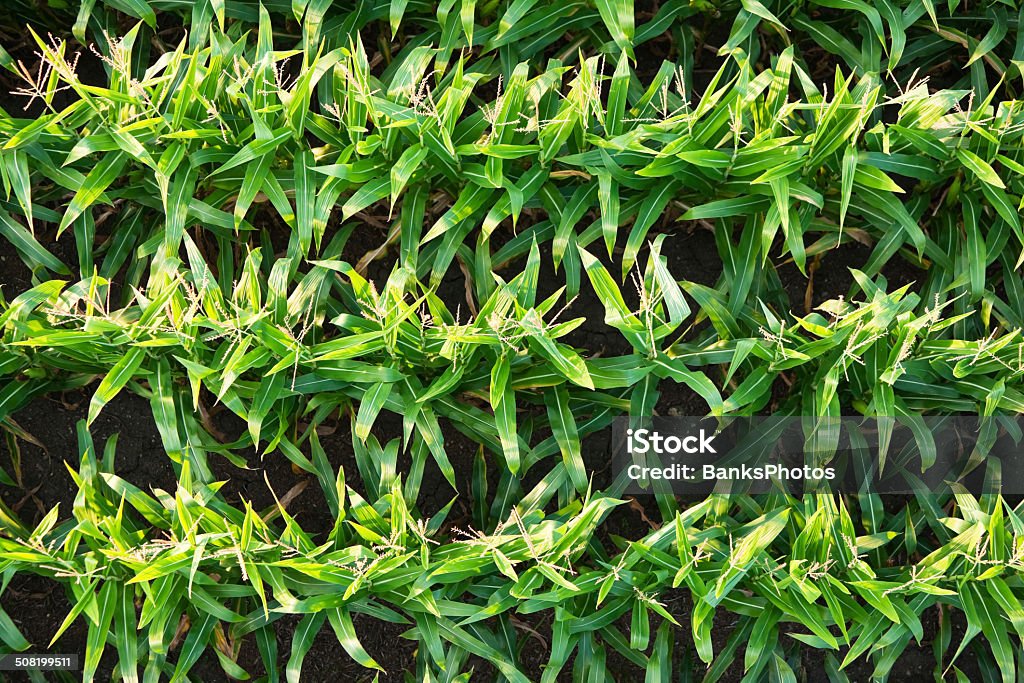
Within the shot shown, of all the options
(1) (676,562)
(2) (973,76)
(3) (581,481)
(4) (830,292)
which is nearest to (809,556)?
(1) (676,562)

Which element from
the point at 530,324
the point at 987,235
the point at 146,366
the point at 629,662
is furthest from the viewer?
the point at 629,662

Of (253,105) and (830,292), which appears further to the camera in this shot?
(830,292)

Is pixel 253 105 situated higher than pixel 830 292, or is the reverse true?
pixel 253 105

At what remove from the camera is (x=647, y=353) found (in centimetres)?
138

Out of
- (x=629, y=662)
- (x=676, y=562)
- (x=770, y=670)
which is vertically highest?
(x=676, y=562)

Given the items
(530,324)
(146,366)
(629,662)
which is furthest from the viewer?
(629,662)

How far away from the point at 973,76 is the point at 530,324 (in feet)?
3.30

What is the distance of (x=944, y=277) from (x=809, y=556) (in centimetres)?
58

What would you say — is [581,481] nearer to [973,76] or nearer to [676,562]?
[676,562]

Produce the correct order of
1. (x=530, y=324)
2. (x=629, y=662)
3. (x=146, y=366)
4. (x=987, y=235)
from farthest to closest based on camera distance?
(x=629, y=662) → (x=987, y=235) → (x=146, y=366) → (x=530, y=324)

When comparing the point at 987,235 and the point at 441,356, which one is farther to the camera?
the point at 987,235

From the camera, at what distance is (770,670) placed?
4.86 feet

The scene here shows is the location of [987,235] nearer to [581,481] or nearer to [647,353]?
[647,353]

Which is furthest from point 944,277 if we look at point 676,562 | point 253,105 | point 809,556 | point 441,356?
point 253,105
